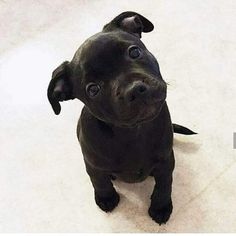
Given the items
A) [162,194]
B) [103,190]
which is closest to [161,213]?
[162,194]

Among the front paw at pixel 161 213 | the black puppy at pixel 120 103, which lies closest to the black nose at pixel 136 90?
the black puppy at pixel 120 103

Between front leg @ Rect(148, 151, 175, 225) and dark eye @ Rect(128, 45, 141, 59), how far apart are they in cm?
38

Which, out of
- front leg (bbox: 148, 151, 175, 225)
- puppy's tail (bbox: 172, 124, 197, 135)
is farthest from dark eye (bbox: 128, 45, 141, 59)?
puppy's tail (bbox: 172, 124, 197, 135)

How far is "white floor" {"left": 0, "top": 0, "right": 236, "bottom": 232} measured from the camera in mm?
1614

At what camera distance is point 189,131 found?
1690 millimetres

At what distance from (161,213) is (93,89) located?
1.88ft

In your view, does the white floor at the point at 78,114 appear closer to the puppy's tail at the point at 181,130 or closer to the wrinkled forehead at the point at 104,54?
the puppy's tail at the point at 181,130

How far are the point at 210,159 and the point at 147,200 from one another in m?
0.27

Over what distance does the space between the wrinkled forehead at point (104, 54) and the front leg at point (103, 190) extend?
0.39 metres

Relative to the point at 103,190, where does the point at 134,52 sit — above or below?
above

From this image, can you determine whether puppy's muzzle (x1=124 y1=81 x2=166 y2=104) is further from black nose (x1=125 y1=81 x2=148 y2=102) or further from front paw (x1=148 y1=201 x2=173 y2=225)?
front paw (x1=148 y1=201 x2=173 y2=225)

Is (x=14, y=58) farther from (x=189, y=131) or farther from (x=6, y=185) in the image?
(x=189, y=131)

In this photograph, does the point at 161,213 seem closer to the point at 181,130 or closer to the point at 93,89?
the point at 181,130

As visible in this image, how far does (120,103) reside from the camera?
44.4 inches
